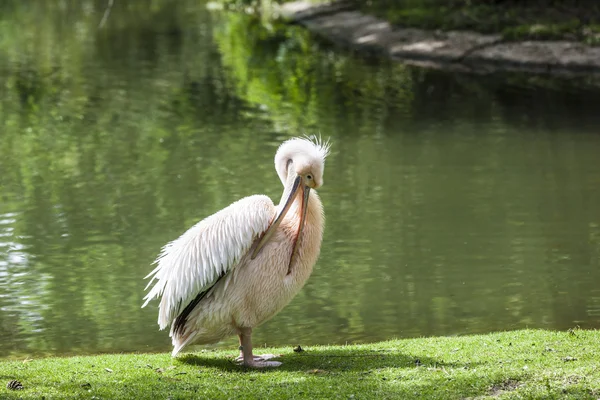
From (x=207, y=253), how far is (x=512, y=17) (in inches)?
839

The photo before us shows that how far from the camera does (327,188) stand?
1350 centimetres

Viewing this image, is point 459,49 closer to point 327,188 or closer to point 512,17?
point 512,17

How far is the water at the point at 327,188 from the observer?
9.42 m

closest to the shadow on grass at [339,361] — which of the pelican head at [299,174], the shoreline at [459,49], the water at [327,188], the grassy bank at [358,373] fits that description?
the grassy bank at [358,373]

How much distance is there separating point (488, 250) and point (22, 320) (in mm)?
5296

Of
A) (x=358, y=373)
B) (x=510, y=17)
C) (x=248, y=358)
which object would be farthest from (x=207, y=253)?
(x=510, y=17)

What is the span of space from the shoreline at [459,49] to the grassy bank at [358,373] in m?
16.8

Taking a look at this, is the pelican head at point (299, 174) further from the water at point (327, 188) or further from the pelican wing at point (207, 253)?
the water at point (327, 188)

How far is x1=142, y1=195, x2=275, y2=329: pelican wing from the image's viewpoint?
20.7 ft

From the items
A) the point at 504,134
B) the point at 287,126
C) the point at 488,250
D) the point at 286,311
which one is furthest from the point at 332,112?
the point at 286,311

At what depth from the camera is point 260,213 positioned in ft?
21.2

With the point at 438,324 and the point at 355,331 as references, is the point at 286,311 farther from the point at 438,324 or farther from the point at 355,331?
the point at 438,324

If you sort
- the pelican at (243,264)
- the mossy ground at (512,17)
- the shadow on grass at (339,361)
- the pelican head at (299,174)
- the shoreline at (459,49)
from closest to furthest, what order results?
the shadow on grass at (339,361)
the pelican at (243,264)
the pelican head at (299,174)
the shoreline at (459,49)
the mossy ground at (512,17)

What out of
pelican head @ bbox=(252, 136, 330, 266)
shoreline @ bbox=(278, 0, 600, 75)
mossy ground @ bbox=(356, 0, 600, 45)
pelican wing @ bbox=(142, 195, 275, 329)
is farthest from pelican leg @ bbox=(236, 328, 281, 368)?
mossy ground @ bbox=(356, 0, 600, 45)
